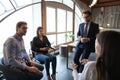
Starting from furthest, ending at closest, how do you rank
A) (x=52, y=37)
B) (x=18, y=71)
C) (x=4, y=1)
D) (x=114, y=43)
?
1. (x=52, y=37)
2. (x=4, y=1)
3. (x=18, y=71)
4. (x=114, y=43)

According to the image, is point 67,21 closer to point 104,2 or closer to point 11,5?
point 104,2

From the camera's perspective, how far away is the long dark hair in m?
0.87

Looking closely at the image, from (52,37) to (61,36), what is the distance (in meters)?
0.77

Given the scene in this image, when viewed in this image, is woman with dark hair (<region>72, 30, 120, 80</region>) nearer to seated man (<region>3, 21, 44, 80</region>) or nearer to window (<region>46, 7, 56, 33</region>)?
seated man (<region>3, 21, 44, 80</region>)

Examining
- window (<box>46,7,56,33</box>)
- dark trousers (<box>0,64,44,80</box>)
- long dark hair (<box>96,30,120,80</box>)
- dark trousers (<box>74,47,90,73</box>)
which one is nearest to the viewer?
long dark hair (<box>96,30,120,80</box>)

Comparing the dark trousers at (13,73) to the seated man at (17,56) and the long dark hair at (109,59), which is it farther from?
the long dark hair at (109,59)

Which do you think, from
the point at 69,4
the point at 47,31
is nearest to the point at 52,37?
the point at 47,31

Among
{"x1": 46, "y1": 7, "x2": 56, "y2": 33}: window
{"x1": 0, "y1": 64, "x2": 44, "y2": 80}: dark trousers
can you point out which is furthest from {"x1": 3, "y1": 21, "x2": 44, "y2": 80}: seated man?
{"x1": 46, "y1": 7, "x2": 56, "y2": 33}: window

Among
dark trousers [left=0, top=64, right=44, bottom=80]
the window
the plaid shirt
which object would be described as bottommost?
dark trousers [left=0, top=64, right=44, bottom=80]

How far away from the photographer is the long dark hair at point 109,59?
871 mm

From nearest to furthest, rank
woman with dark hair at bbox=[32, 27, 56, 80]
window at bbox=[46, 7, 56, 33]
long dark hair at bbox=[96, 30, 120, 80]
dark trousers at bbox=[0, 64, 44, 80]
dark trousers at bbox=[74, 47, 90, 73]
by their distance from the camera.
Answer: long dark hair at bbox=[96, 30, 120, 80], dark trousers at bbox=[0, 64, 44, 80], dark trousers at bbox=[74, 47, 90, 73], woman with dark hair at bbox=[32, 27, 56, 80], window at bbox=[46, 7, 56, 33]

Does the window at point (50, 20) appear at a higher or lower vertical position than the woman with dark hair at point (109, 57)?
higher

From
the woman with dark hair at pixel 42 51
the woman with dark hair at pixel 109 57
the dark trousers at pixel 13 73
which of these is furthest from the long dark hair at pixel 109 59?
the woman with dark hair at pixel 42 51

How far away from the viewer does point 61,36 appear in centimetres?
648
